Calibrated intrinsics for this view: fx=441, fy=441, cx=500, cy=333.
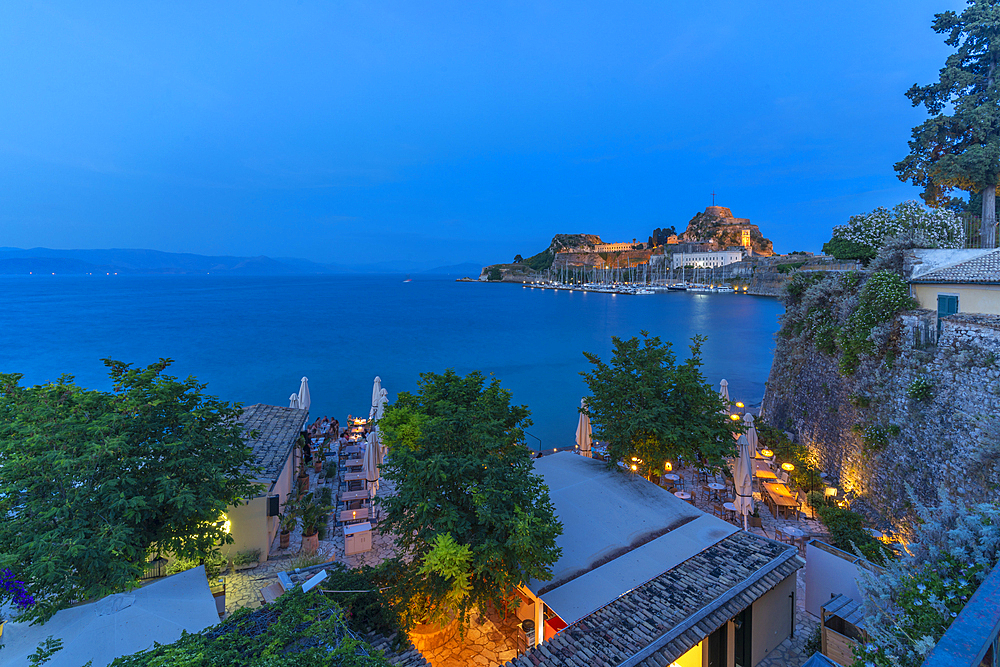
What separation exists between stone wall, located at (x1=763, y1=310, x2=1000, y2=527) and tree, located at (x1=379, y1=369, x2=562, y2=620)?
7.86m

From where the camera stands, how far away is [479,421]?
26.7ft

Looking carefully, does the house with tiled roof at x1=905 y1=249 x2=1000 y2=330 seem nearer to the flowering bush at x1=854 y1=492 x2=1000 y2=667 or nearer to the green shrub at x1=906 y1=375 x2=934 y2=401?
the green shrub at x1=906 y1=375 x2=934 y2=401

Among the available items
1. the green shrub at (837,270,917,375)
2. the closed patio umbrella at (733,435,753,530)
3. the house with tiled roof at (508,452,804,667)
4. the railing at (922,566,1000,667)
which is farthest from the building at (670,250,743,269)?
the railing at (922,566,1000,667)

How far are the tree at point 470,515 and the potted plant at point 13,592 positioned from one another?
469 cm

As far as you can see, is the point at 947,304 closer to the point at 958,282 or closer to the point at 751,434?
the point at 958,282

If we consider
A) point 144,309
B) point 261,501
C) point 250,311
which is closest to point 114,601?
point 261,501

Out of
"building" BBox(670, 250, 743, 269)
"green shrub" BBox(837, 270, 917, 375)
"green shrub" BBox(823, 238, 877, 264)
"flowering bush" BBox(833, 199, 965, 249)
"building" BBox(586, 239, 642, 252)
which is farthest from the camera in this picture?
"building" BBox(586, 239, 642, 252)

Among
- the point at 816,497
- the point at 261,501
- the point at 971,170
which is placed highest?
the point at 971,170

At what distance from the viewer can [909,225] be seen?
17547 mm

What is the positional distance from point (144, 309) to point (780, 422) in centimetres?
10042

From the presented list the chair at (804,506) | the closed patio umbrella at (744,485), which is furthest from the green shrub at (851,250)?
the closed patio umbrella at (744,485)

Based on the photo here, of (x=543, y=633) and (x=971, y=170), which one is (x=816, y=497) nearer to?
(x=543, y=633)

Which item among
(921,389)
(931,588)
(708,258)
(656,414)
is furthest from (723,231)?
(931,588)

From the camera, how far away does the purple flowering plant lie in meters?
5.80
